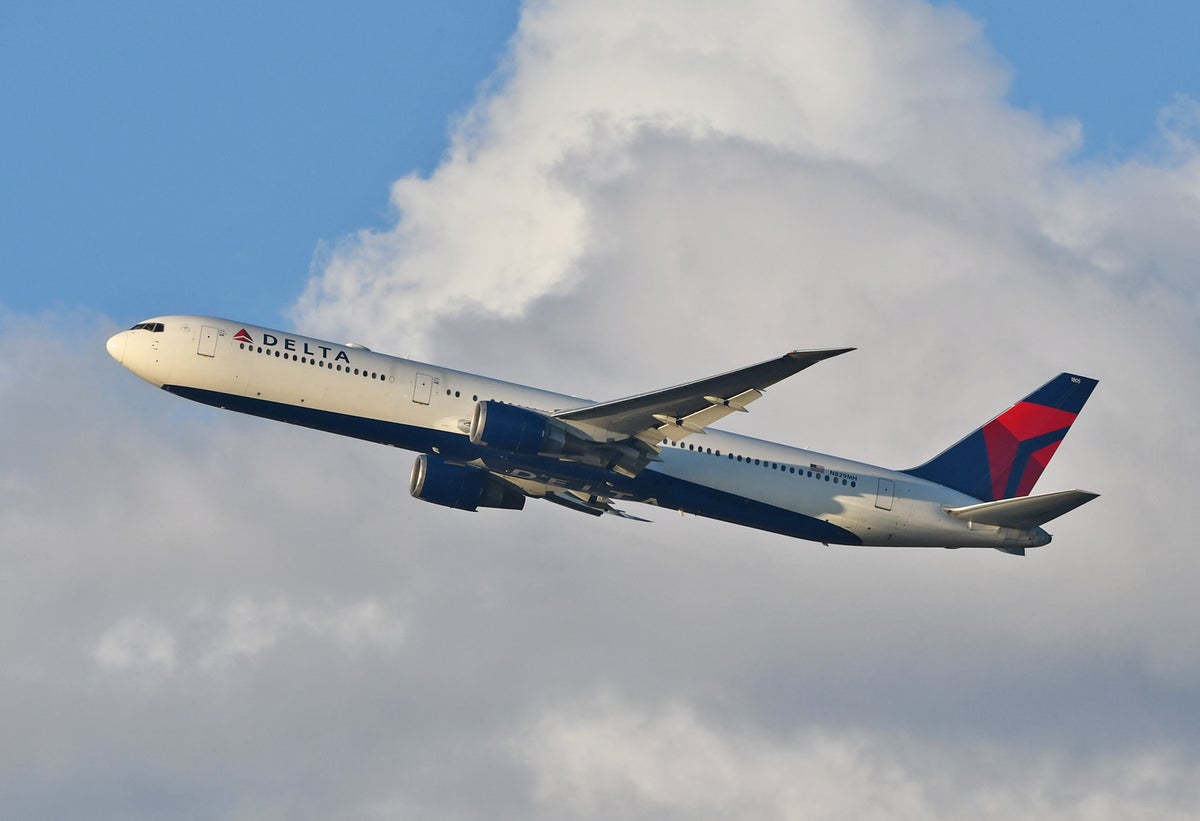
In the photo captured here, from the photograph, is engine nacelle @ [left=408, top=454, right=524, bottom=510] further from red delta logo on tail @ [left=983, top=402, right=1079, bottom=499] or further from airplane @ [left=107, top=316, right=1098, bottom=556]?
red delta logo on tail @ [left=983, top=402, right=1079, bottom=499]

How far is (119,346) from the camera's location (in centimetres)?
7119

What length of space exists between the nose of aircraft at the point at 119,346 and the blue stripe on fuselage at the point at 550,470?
89.2 inches

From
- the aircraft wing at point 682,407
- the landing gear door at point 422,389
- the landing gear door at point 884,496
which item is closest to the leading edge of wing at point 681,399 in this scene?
the aircraft wing at point 682,407

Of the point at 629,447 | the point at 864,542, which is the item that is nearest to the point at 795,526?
the point at 864,542

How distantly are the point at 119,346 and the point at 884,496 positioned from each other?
3249 centimetres

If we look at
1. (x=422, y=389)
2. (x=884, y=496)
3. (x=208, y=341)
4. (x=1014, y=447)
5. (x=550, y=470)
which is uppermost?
(x=1014, y=447)

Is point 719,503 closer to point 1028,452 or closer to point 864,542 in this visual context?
point 864,542

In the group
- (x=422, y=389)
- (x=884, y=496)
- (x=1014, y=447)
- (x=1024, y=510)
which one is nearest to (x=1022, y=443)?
(x=1014, y=447)

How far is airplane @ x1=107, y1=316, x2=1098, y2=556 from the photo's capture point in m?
69.5

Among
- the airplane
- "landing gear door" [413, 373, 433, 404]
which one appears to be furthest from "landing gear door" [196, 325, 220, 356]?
"landing gear door" [413, 373, 433, 404]

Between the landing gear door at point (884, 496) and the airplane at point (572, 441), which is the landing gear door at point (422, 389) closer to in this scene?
the airplane at point (572, 441)

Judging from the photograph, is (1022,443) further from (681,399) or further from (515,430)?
(515,430)

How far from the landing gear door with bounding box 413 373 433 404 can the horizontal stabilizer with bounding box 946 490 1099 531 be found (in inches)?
929

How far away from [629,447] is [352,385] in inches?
440
